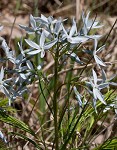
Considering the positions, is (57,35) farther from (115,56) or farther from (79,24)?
(115,56)

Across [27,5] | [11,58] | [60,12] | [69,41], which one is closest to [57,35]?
[69,41]

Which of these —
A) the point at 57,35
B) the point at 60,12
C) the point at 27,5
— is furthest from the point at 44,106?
the point at 27,5

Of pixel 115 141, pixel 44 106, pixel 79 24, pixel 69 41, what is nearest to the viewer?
pixel 69 41

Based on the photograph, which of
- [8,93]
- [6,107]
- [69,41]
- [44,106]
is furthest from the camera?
[44,106]

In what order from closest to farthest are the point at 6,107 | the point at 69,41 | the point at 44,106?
the point at 69,41 → the point at 6,107 → the point at 44,106

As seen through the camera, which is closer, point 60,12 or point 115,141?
point 115,141

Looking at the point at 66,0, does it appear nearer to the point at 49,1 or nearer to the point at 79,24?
the point at 49,1

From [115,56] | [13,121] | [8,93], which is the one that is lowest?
[115,56]

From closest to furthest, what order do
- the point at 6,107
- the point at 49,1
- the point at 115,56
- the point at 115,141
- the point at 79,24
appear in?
the point at 115,141 < the point at 6,107 < the point at 79,24 < the point at 115,56 < the point at 49,1

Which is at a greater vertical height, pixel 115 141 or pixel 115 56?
pixel 115 141
